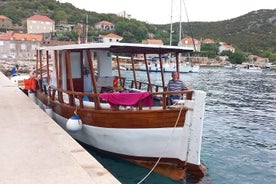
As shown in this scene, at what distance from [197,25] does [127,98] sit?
6218 inches

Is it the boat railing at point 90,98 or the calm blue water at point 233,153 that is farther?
the calm blue water at point 233,153

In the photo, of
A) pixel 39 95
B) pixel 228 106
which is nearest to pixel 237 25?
pixel 228 106

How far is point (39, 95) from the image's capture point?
12375 mm

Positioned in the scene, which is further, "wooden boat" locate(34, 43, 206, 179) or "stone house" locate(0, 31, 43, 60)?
"stone house" locate(0, 31, 43, 60)

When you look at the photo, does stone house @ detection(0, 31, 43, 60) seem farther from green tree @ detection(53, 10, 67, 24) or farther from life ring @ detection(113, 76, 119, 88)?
green tree @ detection(53, 10, 67, 24)

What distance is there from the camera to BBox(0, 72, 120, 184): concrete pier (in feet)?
14.9

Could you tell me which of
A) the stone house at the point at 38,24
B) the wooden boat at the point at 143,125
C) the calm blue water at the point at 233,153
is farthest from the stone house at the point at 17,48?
the wooden boat at the point at 143,125

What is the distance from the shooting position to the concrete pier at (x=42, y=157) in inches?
178

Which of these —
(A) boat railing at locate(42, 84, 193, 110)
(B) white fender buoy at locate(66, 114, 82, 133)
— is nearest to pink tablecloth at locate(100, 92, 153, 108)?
(A) boat railing at locate(42, 84, 193, 110)

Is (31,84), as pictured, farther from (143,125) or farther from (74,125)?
(143,125)

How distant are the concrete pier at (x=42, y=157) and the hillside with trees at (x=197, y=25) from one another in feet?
360

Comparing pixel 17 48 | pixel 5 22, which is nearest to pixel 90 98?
pixel 17 48

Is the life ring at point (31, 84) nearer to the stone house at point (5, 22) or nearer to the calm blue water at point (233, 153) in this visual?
the calm blue water at point (233, 153)

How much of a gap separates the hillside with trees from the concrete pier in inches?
4325
